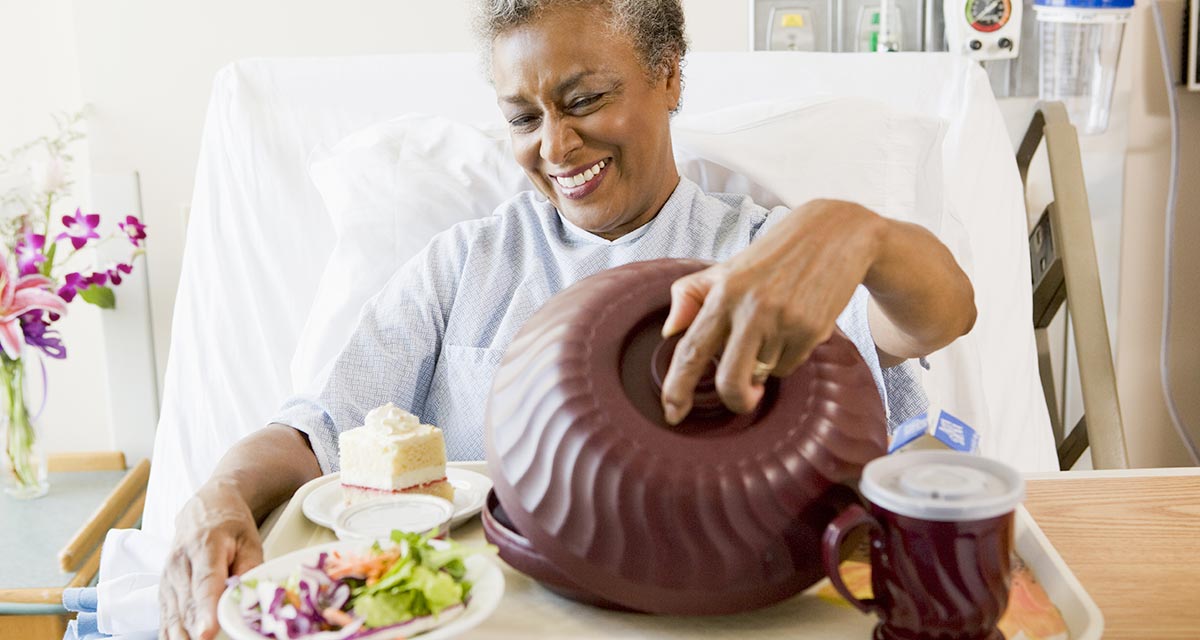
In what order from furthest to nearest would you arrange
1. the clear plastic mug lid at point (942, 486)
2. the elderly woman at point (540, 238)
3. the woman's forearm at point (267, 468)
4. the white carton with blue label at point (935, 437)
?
the elderly woman at point (540, 238)
the woman's forearm at point (267, 468)
the white carton with blue label at point (935, 437)
the clear plastic mug lid at point (942, 486)

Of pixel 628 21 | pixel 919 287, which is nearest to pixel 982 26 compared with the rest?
pixel 628 21

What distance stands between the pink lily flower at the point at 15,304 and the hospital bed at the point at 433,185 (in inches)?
7.8

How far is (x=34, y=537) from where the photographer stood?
180cm

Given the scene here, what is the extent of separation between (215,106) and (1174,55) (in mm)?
1618

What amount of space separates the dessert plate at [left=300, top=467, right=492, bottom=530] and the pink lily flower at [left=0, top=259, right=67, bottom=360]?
1057mm

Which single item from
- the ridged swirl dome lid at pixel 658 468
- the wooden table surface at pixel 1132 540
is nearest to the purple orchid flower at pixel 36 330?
the ridged swirl dome lid at pixel 658 468

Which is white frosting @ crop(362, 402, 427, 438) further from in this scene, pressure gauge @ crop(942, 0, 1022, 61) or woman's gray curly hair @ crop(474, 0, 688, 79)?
pressure gauge @ crop(942, 0, 1022, 61)

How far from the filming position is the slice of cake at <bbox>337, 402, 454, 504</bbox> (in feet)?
2.83

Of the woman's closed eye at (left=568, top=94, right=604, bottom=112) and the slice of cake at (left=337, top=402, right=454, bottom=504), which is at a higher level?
the woman's closed eye at (left=568, top=94, right=604, bottom=112)

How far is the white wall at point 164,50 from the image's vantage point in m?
1.96

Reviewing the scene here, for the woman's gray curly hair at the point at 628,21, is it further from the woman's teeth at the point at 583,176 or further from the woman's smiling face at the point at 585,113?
the woman's teeth at the point at 583,176

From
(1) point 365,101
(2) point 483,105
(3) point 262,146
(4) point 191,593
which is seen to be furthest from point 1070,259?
(4) point 191,593

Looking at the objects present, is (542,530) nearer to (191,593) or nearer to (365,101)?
(191,593)

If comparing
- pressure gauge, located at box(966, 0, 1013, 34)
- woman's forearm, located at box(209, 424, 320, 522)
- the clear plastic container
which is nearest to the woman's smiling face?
woman's forearm, located at box(209, 424, 320, 522)
